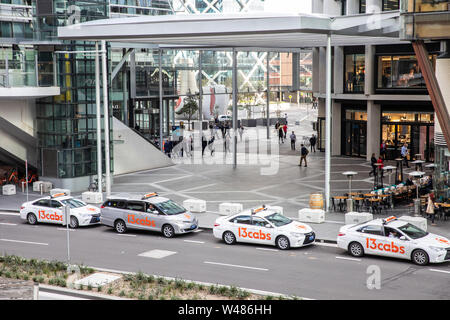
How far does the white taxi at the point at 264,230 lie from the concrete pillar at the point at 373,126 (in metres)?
20.9

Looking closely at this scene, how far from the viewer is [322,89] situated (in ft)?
158

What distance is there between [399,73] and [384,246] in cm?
2278

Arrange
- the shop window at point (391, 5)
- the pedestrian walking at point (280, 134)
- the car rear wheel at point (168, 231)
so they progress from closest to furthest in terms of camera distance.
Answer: the car rear wheel at point (168, 231) < the shop window at point (391, 5) < the pedestrian walking at point (280, 134)

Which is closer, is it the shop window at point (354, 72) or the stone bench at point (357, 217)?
the stone bench at point (357, 217)

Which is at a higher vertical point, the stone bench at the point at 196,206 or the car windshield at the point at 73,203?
the car windshield at the point at 73,203

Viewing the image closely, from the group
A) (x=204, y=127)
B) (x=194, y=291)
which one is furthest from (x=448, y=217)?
(x=204, y=127)

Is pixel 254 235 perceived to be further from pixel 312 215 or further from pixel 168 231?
pixel 312 215

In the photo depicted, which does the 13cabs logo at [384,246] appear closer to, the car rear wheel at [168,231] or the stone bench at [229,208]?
the car rear wheel at [168,231]

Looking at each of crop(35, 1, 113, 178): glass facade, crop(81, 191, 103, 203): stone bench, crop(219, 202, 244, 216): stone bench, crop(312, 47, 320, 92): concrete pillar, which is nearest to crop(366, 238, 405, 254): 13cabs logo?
crop(219, 202, 244, 216): stone bench

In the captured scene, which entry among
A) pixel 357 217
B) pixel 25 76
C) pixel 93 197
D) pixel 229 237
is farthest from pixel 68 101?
pixel 357 217

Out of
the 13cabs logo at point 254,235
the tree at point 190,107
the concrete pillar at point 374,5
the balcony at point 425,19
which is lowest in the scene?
the 13cabs logo at point 254,235

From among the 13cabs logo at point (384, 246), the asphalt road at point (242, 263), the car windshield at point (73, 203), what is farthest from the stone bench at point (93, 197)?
the 13cabs logo at point (384, 246)

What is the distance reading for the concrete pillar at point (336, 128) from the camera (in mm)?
47406

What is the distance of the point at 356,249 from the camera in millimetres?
22266
